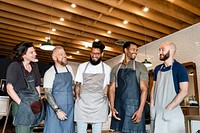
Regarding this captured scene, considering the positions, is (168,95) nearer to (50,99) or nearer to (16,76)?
(50,99)

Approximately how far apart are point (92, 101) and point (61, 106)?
0.39 meters

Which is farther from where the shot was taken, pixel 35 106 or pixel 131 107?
pixel 131 107

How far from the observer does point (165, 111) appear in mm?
2572

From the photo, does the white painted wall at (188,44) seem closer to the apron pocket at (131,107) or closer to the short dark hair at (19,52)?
the apron pocket at (131,107)

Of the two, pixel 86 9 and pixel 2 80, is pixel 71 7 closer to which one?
pixel 86 9

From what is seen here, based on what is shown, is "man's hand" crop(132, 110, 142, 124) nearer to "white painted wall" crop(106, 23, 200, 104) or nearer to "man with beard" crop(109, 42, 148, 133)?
"man with beard" crop(109, 42, 148, 133)

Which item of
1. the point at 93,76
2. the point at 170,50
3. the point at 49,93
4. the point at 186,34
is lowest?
the point at 49,93

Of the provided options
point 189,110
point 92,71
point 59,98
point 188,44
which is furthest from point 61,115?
point 188,44

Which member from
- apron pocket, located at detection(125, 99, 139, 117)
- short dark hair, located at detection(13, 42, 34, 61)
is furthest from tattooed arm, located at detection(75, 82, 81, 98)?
short dark hair, located at detection(13, 42, 34, 61)

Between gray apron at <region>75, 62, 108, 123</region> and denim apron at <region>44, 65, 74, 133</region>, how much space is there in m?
0.10

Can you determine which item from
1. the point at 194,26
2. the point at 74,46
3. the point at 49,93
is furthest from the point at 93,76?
the point at 74,46

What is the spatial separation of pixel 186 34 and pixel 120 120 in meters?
5.43

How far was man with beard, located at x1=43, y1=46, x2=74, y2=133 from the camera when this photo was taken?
102 inches

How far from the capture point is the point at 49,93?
8.64 feet
